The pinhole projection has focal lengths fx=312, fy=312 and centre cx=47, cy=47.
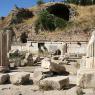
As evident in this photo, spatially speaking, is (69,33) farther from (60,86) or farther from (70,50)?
(60,86)

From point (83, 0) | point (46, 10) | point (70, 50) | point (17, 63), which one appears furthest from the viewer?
point (83, 0)

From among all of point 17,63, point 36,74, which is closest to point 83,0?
point 17,63

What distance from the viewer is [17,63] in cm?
2212

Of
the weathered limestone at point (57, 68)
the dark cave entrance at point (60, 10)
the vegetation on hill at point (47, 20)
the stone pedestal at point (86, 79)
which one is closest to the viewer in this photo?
the stone pedestal at point (86, 79)

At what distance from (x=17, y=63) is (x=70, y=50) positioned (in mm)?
18507

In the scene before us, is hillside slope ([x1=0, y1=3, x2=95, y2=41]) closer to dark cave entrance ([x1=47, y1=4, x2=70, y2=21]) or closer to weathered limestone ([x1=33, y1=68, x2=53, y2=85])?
dark cave entrance ([x1=47, y1=4, x2=70, y2=21])

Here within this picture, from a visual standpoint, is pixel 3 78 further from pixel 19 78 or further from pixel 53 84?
pixel 53 84

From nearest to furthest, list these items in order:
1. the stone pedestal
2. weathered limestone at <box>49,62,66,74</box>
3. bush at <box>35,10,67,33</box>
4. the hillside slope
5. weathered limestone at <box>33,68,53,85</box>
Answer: the stone pedestal → weathered limestone at <box>33,68,53,85</box> → weathered limestone at <box>49,62,66,74</box> → the hillside slope → bush at <box>35,10,67,33</box>

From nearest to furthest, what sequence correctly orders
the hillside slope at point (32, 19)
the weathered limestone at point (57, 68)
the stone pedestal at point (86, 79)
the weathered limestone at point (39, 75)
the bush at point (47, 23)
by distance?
the stone pedestal at point (86, 79), the weathered limestone at point (39, 75), the weathered limestone at point (57, 68), the hillside slope at point (32, 19), the bush at point (47, 23)

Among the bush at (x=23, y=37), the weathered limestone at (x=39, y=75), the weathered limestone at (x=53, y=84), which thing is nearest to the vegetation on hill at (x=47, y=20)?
the bush at (x=23, y=37)

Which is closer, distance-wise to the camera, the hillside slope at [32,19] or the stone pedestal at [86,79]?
the stone pedestal at [86,79]

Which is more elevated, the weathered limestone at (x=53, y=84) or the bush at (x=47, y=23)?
the bush at (x=47, y=23)

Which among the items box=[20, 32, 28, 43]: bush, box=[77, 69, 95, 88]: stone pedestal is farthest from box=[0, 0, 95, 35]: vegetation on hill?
box=[77, 69, 95, 88]: stone pedestal

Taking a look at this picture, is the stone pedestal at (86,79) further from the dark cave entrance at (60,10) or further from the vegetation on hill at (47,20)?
the dark cave entrance at (60,10)
